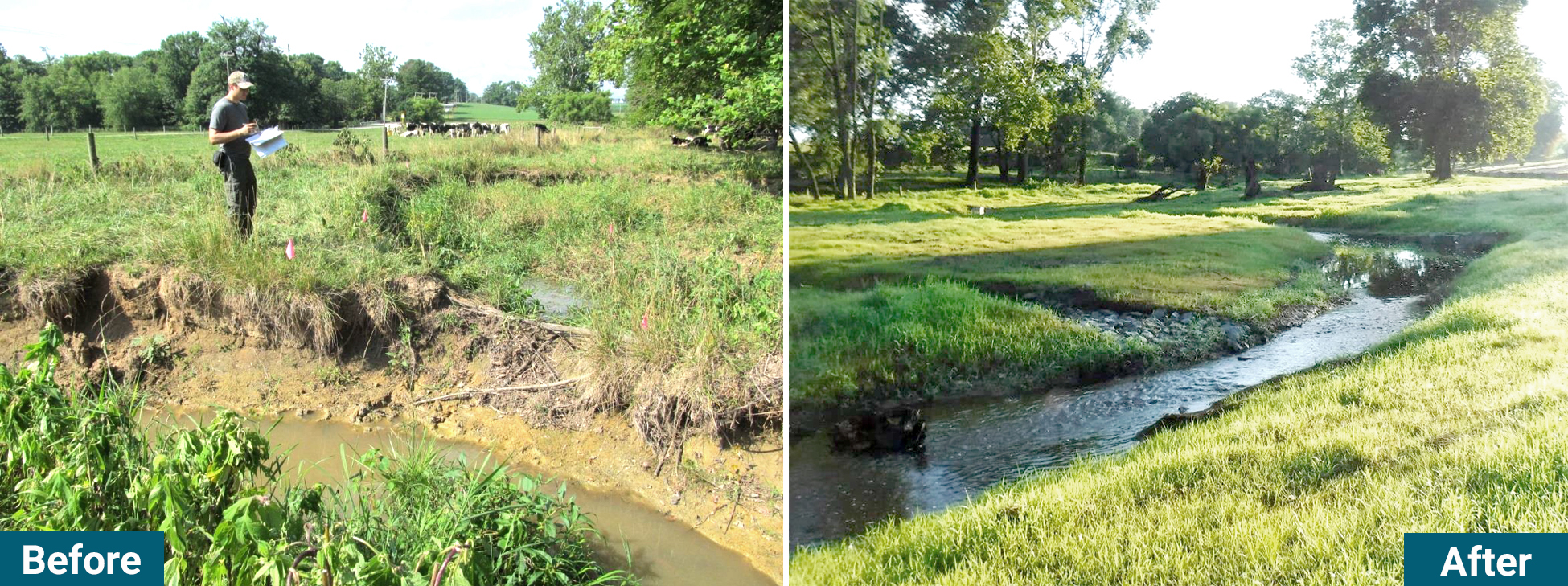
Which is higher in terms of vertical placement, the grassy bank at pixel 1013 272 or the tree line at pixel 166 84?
the tree line at pixel 166 84

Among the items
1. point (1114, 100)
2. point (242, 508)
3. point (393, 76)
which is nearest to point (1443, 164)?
point (1114, 100)

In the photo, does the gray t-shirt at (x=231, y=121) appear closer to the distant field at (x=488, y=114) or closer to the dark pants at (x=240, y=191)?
the dark pants at (x=240, y=191)

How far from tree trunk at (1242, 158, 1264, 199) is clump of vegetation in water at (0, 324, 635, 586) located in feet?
6.89

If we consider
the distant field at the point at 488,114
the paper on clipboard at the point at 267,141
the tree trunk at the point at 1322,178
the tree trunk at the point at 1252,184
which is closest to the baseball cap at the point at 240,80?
the paper on clipboard at the point at 267,141

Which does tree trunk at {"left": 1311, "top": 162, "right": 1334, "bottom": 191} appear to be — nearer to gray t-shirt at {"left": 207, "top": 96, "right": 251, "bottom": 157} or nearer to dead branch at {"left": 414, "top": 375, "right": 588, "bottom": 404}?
dead branch at {"left": 414, "top": 375, "right": 588, "bottom": 404}

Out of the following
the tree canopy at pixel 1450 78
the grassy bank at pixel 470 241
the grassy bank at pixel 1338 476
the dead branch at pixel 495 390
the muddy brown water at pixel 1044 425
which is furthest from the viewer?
the dead branch at pixel 495 390

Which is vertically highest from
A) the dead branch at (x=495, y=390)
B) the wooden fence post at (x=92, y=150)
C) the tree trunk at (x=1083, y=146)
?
the wooden fence post at (x=92, y=150)

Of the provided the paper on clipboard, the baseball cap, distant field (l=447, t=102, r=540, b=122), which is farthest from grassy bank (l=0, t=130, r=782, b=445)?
distant field (l=447, t=102, r=540, b=122)

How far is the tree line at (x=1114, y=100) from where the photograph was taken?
6.51 ft

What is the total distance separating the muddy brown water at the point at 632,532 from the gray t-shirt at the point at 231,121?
7.26 feet

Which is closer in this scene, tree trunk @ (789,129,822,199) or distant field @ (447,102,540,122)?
tree trunk @ (789,129,822,199)

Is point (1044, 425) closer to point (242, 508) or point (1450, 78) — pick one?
point (1450, 78)

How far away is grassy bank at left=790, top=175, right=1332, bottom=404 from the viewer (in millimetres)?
1950

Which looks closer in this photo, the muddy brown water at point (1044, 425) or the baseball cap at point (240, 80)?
the muddy brown water at point (1044, 425)
